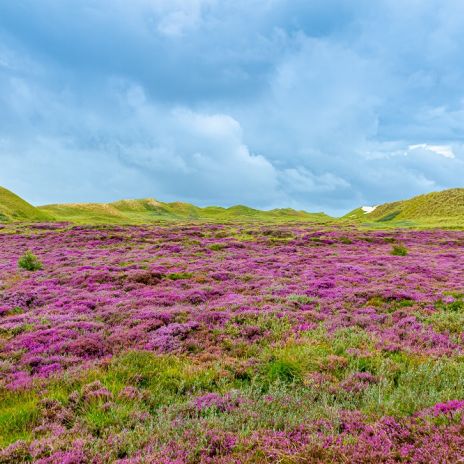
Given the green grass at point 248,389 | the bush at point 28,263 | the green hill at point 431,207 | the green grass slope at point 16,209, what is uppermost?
the green hill at point 431,207

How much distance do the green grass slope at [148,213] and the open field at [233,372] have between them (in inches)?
3157

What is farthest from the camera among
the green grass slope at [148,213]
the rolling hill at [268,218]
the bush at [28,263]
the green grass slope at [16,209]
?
the green grass slope at [148,213]

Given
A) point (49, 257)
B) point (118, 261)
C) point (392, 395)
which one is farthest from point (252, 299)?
point (49, 257)

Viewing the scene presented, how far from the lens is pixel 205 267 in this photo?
2416cm

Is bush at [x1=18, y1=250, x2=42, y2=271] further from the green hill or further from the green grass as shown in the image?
the green hill

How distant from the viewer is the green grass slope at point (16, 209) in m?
88.4

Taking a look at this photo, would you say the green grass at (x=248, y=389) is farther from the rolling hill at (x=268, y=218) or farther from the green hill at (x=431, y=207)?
the green hill at (x=431, y=207)

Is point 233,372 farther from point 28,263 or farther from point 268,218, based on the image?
point 268,218

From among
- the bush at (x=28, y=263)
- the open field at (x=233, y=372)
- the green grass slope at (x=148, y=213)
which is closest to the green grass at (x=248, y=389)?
the open field at (x=233, y=372)

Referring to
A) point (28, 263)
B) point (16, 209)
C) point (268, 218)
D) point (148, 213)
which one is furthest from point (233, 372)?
point (148, 213)

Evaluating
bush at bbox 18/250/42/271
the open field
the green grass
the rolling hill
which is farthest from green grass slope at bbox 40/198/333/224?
the green grass

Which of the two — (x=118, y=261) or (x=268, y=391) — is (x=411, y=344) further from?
(x=118, y=261)

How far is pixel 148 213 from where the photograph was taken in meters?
140

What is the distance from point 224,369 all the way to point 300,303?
705 cm
